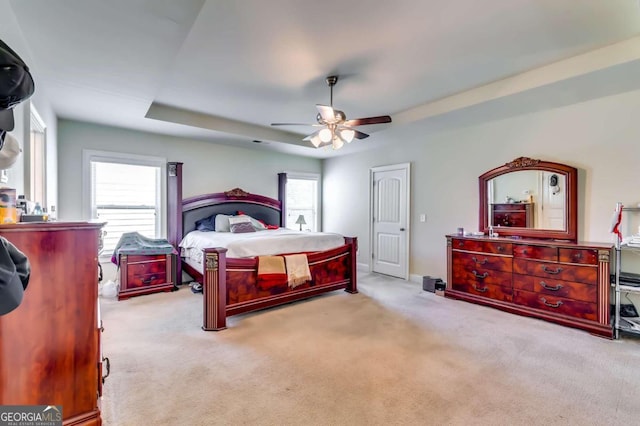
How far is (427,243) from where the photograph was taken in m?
5.08

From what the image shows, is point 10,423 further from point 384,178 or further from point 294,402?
point 384,178

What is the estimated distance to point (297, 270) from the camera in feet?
12.6

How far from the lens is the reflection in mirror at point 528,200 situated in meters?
3.71

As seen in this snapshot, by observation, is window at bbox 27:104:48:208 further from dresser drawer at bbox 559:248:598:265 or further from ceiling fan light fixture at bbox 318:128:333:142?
dresser drawer at bbox 559:248:598:265

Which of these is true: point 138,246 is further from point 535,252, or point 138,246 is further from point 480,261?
point 535,252

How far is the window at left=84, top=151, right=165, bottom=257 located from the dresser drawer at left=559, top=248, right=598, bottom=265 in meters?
5.53

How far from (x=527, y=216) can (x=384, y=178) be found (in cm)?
246

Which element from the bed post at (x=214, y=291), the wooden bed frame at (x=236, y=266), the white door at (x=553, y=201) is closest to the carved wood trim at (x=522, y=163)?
the white door at (x=553, y=201)

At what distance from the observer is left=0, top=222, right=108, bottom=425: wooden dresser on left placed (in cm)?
138

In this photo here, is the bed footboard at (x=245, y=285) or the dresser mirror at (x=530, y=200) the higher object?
the dresser mirror at (x=530, y=200)

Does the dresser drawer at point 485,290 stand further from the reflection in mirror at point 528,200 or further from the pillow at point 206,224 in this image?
the pillow at point 206,224

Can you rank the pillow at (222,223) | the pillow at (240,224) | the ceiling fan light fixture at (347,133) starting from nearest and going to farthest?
the ceiling fan light fixture at (347,133) < the pillow at (240,224) < the pillow at (222,223)

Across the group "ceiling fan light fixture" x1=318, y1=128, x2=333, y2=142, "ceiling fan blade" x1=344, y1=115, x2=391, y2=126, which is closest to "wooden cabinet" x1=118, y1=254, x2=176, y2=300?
"ceiling fan light fixture" x1=318, y1=128, x2=333, y2=142

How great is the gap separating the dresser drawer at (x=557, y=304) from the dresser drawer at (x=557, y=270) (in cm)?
23
